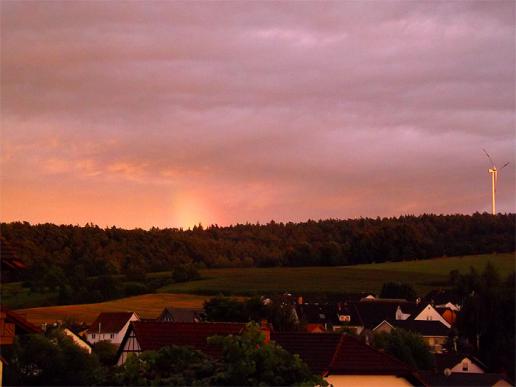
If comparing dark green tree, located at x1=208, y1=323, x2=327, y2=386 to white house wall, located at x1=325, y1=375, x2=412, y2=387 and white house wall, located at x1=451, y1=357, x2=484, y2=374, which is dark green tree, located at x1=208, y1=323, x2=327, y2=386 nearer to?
white house wall, located at x1=325, y1=375, x2=412, y2=387

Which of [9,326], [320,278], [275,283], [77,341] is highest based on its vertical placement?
[320,278]

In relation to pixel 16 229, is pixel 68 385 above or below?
below

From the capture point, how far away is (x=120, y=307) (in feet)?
374

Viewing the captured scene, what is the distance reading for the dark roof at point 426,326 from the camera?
300 ft

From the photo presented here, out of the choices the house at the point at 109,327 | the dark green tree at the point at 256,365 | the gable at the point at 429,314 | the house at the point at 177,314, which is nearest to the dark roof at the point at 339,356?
the dark green tree at the point at 256,365

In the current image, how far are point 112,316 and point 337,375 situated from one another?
67767 millimetres

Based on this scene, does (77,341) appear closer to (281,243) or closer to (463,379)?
(463,379)

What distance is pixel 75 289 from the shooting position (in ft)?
415

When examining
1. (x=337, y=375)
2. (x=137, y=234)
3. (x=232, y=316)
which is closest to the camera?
(x=337, y=375)

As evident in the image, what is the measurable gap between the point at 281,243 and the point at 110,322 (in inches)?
3428

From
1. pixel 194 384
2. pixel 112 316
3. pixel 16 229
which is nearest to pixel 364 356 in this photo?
pixel 194 384

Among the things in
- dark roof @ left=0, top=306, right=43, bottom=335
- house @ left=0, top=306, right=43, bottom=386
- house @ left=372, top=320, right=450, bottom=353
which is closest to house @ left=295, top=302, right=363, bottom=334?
house @ left=372, top=320, right=450, bottom=353

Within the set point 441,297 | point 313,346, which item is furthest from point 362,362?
point 441,297

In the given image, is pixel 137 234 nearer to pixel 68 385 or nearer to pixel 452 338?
pixel 452 338
